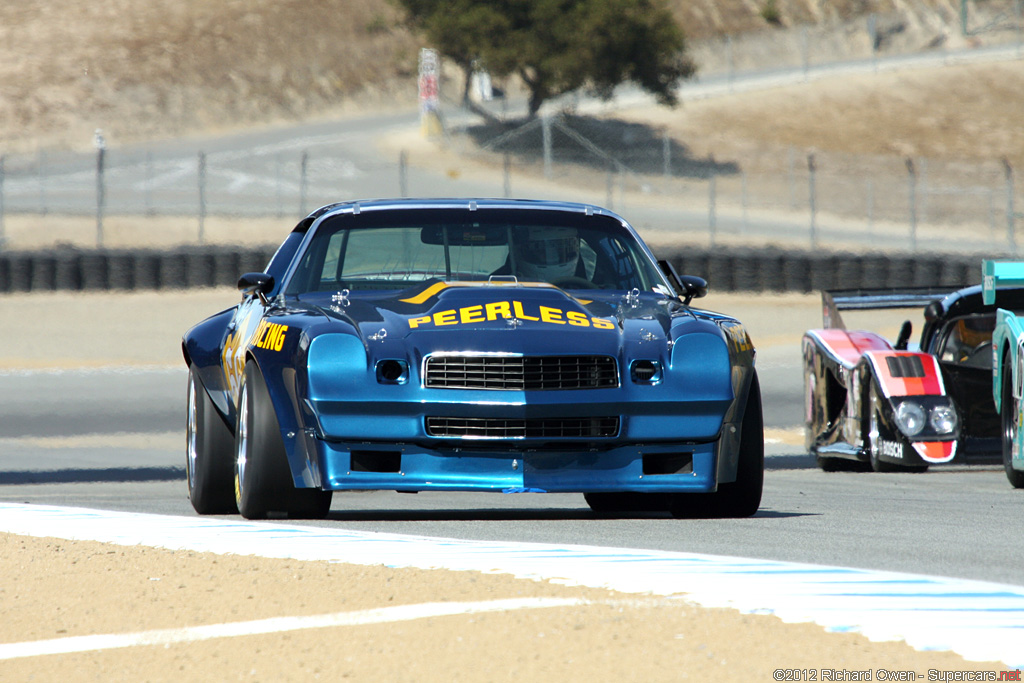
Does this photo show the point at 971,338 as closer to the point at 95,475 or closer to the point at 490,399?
the point at 490,399

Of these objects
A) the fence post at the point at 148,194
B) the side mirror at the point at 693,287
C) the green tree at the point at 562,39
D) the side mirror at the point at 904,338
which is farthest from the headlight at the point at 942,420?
the green tree at the point at 562,39

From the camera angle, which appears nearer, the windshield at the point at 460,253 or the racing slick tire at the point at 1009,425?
the windshield at the point at 460,253

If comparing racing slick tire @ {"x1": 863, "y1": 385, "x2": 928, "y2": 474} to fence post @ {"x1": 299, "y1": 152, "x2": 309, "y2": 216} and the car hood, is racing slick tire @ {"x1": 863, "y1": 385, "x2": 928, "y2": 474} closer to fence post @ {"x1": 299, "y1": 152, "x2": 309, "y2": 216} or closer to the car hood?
the car hood

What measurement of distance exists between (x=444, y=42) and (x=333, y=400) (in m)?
45.2

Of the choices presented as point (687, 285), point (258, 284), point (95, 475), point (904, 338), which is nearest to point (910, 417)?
point (904, 338)

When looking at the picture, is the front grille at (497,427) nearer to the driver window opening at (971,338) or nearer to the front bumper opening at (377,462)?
the front bumper opening at (377,462)

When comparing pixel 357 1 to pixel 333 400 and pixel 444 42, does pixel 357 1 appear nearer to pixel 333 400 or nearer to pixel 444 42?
pixel 444 42

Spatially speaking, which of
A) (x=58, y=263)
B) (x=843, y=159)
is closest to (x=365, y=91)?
(x=843, y=159)

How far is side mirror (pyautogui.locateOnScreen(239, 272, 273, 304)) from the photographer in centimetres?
669

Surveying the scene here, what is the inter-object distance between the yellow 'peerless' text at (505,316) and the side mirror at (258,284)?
1022mm

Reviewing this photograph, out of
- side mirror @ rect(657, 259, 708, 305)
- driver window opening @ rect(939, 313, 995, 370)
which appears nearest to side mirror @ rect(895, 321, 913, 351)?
driver window opening @ rect(939, 313, 995, 370)

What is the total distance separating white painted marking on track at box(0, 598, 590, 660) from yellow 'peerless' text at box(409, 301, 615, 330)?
5.89 feet

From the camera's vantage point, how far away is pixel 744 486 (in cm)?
634

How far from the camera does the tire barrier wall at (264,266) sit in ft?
78.5
